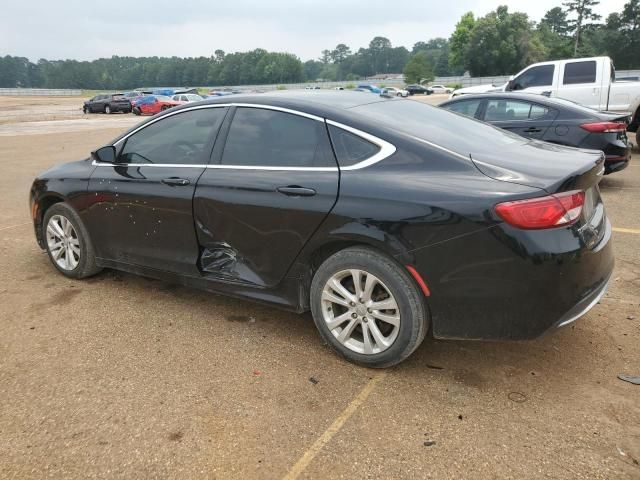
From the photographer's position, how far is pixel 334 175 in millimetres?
3102

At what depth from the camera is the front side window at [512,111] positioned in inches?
299

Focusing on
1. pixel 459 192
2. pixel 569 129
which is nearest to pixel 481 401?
pixel 459 192

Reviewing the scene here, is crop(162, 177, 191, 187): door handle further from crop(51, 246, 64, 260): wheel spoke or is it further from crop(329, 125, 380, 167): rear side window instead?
crop(51, 246, 64, 260): wheel spoke

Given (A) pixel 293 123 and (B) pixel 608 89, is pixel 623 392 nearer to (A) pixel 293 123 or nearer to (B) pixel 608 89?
(A) pixel 293 123

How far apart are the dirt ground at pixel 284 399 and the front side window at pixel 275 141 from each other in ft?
3.83

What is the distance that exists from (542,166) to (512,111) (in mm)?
5372

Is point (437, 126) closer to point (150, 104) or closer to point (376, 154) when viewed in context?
point (376, 154)

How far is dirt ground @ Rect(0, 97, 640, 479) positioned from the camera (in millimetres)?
2416

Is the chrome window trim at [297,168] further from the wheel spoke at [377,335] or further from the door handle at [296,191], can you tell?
the wheel spoke at [377,335]

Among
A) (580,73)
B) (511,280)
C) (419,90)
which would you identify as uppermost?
(580,73)

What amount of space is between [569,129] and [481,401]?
5683 mm

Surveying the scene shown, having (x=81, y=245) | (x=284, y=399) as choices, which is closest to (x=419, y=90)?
(x=81, y=245)

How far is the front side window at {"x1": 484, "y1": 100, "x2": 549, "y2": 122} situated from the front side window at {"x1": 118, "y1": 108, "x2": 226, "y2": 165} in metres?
5.38

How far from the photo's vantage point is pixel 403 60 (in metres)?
166
